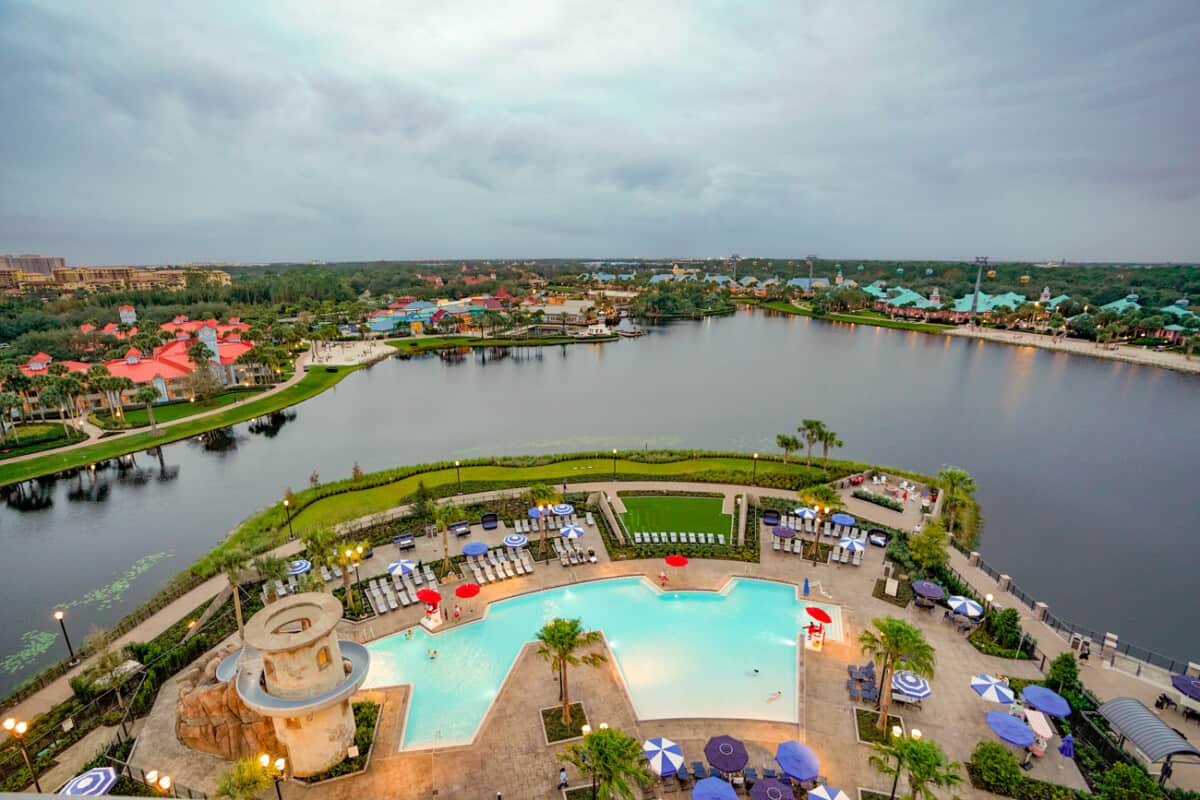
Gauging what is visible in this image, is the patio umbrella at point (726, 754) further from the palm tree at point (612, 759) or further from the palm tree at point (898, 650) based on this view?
the palm tree at point (898, 650)

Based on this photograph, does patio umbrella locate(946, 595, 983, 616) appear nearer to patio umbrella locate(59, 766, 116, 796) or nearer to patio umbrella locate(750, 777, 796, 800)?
patio umbrella locate(750, 777, 796, 800)

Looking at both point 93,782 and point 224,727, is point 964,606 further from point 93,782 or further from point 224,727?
point 93,782

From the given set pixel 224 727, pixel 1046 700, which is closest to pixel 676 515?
pixel 1046 700

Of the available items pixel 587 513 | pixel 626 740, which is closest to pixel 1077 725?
pixel 626 740

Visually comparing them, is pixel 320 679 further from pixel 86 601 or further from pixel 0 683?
pixel 86 601

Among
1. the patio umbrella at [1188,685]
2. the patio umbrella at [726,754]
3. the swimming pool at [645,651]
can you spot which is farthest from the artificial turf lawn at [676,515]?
the patio umbrella at [1188,685]
